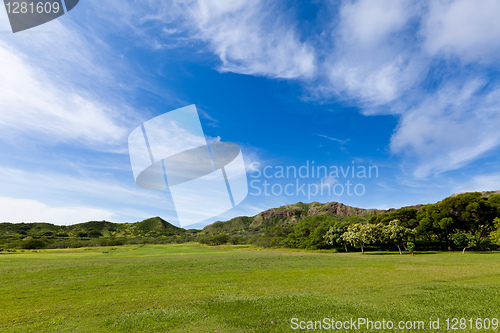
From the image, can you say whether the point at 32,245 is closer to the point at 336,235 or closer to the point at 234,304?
the point at 336,235

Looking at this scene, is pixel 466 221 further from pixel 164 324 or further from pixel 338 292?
pixel 164 324

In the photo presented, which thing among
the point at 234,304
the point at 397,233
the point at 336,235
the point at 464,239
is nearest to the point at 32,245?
the point at 336,235

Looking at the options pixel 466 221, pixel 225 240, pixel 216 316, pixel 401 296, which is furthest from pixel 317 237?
pixel 225 240

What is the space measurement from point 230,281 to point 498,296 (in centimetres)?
2282

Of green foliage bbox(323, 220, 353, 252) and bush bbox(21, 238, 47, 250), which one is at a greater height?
green foliage bbox(323, 220, 353, 252)

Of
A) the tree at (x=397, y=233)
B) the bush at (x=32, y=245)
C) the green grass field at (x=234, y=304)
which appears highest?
the tree at (x=397, y=233)

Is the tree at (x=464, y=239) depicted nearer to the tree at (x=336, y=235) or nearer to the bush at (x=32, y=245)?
the tree at (x=336, y=235)

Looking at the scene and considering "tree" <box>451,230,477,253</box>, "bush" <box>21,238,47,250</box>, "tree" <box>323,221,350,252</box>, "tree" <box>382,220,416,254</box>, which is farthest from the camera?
"bush" <box>21,238,47,250</box>

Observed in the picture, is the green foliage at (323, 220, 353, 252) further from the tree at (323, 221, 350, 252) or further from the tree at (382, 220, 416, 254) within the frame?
the tree at (382, 220, 416, 254)

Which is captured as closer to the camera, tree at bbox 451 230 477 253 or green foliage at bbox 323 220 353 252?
tree at bbox 451 230 477 253

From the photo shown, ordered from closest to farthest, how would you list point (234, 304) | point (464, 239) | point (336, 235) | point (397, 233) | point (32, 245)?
point (234, 304), point (464, 239), point (397, 233), point (336, 235), point (32, 245)

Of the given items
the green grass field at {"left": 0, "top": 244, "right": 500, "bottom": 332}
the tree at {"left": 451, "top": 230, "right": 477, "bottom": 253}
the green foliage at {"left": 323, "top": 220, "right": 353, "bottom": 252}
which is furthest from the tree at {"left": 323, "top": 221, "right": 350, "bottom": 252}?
the green grass field at {"left": 0, "top": 244, "right": 500, "bottom": 332}

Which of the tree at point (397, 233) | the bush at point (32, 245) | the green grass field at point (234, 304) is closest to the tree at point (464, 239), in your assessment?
the tree at point (397, 233)

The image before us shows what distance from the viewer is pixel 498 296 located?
15.9 metres
